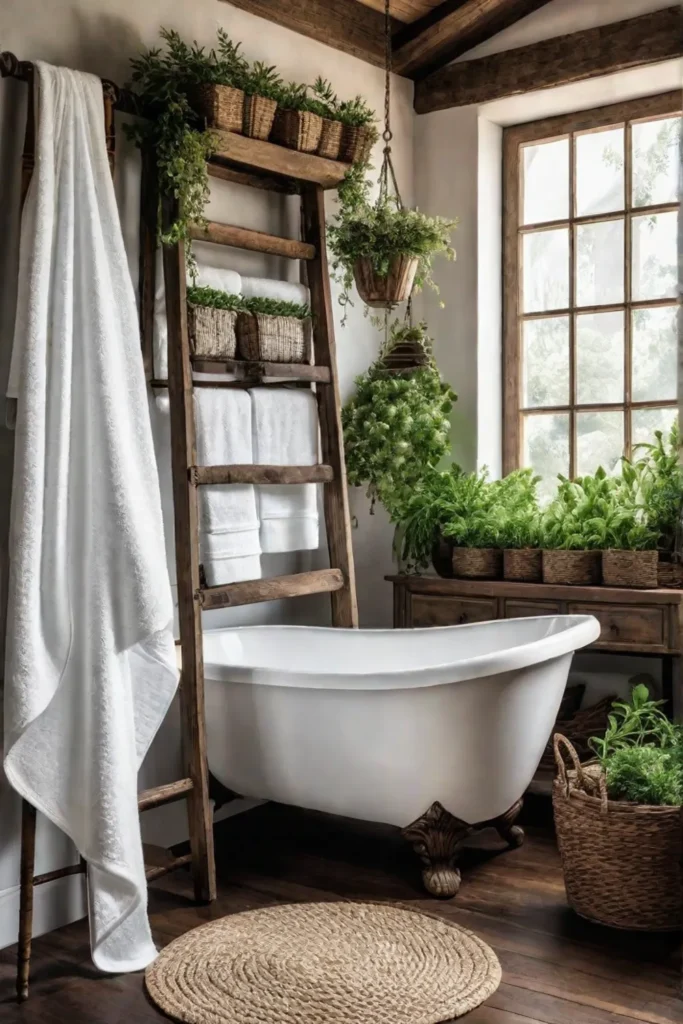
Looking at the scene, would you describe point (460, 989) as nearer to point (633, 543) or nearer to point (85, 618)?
point (85, 618)

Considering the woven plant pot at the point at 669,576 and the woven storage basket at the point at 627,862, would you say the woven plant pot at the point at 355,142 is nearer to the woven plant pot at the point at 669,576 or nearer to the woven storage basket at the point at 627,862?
the woven plant pot at the point at 669,576

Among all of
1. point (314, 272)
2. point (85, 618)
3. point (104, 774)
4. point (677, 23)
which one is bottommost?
point (104, 774)

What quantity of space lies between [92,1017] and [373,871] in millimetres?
1018

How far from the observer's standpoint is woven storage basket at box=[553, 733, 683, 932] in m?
2.64

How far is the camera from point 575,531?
143 inches

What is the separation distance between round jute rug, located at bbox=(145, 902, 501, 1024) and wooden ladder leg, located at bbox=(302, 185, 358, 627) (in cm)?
110

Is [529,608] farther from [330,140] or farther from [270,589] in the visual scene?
[330,140]

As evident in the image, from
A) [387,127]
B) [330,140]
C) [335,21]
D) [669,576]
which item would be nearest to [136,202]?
[330,140]

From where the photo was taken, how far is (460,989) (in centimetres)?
240

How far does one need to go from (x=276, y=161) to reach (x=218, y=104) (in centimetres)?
30

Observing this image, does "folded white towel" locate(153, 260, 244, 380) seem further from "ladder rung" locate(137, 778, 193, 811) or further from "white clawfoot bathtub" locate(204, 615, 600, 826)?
"ladder rung" locate(137, 778, 193, 811)

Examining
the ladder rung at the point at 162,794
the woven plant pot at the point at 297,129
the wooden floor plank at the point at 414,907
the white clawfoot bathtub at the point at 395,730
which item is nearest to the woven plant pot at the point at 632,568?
the white clawfoot bathtub at the point at 395,730

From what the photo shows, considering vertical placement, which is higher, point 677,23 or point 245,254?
point 677,23

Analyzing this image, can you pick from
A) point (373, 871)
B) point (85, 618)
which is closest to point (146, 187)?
point (85, 618)
